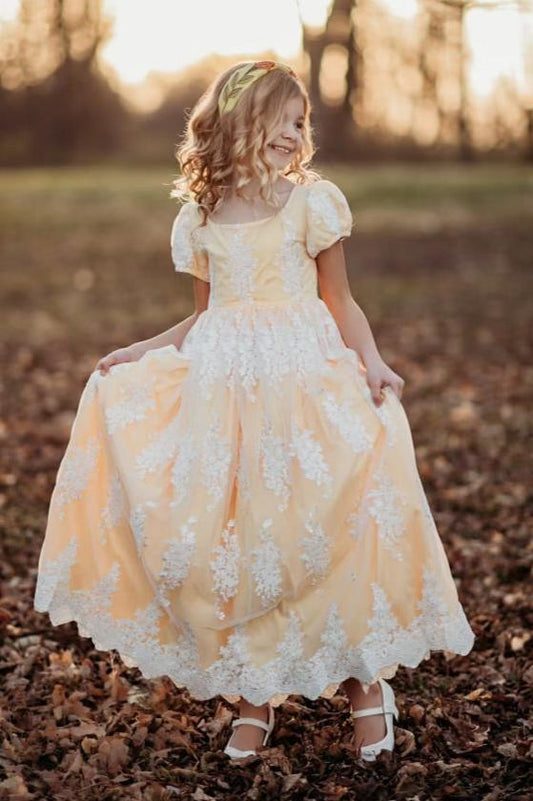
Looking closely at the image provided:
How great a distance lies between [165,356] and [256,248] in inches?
18.2

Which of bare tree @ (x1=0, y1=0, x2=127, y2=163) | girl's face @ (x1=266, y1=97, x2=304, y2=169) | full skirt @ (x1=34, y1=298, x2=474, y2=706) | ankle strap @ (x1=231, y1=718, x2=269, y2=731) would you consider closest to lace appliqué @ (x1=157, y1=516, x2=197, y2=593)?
full skirt @ (x1=34, y1=298, x2=474, y2=706)

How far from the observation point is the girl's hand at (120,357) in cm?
347

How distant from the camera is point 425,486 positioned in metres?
6.68

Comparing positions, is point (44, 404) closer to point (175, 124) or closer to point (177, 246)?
point (177, 246)

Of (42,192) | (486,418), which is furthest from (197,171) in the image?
(42,192)

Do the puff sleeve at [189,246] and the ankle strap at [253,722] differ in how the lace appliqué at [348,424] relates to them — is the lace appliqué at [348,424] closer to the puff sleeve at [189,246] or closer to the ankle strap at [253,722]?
the puff sleeve at [189,246]

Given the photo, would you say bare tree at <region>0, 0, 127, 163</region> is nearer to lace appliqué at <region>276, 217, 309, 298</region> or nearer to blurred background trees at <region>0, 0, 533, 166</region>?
blurred background trees at <region>0, 0, 533, 166</region>

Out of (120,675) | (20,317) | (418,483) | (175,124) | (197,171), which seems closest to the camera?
(418,483)

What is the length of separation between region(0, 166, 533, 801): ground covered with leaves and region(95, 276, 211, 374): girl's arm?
4.10ft

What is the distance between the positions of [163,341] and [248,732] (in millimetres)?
1312

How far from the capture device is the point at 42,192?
66.8 ft

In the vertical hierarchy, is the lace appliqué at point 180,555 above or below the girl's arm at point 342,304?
below

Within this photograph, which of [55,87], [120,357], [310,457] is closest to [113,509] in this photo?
[120,357]
